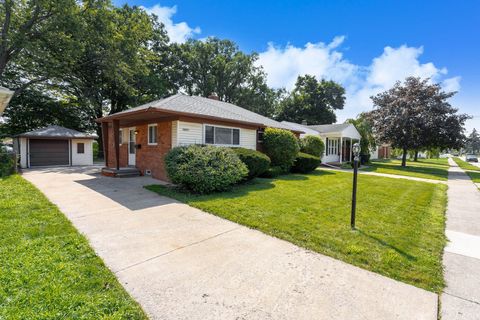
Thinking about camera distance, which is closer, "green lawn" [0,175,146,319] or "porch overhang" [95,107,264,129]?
"green lawn" [0,175,146,319]

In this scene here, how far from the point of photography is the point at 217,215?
17.6 ft

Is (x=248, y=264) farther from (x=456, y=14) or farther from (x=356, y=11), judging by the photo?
(x=456, y=14)

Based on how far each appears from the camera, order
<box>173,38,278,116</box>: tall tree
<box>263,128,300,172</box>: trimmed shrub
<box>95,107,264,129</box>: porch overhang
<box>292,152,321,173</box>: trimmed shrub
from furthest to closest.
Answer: <box>173,38,278,116</box>: tall tree → <box>292,152,321,173</box>: trimmed shrub → <box>263,128,300,172</box>: trimmed shrub → <box>95,107,264,129</box>: porch overhang

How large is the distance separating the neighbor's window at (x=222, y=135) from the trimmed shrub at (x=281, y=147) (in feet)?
6.89

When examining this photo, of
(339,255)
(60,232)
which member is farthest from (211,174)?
(339,255)

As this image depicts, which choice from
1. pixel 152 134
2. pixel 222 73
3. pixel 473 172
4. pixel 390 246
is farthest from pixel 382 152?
pixel 390 246

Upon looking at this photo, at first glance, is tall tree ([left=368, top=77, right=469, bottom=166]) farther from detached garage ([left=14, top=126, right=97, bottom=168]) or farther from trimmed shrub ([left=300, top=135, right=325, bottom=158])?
detached garage ([left=14, top=126, right=97, bottom=168])

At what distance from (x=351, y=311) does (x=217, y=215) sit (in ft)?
11.5

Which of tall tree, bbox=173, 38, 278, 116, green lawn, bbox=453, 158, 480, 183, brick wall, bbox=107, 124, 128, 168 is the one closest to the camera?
brick wall, bbox=107, 124, 128, 168

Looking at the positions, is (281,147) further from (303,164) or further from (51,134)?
(51,134)

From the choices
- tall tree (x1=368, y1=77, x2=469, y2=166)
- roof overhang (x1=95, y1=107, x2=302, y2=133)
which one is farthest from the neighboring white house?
roof overhang (x1=95, y1=107, x2=302, y2=133)

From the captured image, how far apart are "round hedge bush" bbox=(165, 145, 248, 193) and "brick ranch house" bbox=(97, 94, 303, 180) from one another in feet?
5.80

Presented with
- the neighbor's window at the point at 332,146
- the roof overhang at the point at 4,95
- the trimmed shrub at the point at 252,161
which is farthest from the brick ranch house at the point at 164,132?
the neighbor's window at the point at 332,146

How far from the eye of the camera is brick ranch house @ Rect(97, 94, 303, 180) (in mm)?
9469
